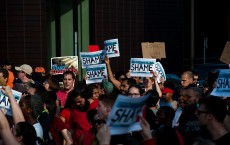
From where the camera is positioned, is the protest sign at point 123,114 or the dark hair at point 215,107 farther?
the dark hair at point 215,107

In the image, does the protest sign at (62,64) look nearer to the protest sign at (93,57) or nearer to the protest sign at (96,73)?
the protest sign at (93,57)

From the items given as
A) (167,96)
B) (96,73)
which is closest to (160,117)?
(167,96)

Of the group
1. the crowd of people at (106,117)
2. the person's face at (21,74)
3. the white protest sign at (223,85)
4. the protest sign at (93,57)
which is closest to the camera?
the crowd of people at (106,117)

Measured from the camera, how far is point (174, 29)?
26703 millimetres

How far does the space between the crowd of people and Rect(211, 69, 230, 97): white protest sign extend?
0.32 metres

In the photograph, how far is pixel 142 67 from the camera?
14922mm

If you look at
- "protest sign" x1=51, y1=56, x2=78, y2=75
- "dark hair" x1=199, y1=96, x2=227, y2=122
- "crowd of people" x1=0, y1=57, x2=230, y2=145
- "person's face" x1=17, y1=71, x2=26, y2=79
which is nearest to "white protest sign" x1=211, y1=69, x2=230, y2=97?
"crowd of people" x1=0, y1=57, x2=230, y2=145

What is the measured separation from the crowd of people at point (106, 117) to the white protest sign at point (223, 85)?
323mm

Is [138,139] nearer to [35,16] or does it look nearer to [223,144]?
[223,144]

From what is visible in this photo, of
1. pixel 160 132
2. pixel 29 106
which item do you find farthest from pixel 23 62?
pixel 160 132

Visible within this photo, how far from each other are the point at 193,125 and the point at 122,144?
2009 mm

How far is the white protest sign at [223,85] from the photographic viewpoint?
1067cm

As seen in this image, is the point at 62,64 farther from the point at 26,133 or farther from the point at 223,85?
the point at 26,133

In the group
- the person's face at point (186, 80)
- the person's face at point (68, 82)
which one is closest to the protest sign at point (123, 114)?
the person's face at point (186, 80)
